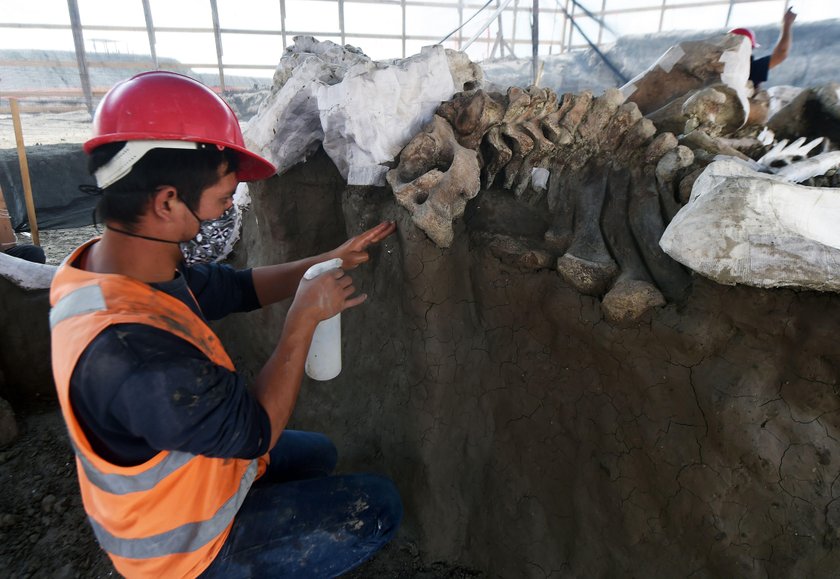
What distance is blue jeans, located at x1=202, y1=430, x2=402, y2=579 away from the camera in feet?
4.35

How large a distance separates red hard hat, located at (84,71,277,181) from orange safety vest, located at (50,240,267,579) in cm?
33

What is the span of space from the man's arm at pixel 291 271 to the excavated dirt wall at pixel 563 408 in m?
0.17

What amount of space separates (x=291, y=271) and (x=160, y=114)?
2.34ft

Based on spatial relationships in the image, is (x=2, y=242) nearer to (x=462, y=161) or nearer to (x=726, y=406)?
(x=462, y=161)

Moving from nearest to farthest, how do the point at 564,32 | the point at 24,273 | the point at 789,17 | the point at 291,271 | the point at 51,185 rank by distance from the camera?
the point at 291,271, the point at 24,273, the point at 789,17, the point at 51,185, the point at 564,32

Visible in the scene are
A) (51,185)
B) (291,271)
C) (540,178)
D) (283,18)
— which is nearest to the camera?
(291,271)

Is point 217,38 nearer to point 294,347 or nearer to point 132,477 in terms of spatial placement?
point 294,347

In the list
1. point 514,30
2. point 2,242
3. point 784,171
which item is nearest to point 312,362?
point 784,171

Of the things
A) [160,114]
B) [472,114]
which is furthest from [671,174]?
[160,114]

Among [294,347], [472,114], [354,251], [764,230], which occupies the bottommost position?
[294,347]

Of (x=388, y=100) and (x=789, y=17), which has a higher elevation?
(x=789, y=17)

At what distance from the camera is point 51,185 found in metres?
7.21

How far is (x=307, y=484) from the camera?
5.01 ft

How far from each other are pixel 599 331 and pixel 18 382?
10.2ft
